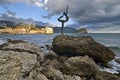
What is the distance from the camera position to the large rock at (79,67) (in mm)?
15672

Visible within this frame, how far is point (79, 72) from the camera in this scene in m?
15.7

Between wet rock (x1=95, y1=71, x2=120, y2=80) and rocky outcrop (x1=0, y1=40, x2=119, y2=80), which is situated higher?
rocky outcrop (x1=0, y1=40, x2=119, y2=80)

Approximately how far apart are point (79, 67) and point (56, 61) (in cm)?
295

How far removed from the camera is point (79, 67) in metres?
15.9

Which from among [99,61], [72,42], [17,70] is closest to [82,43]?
[72,42]

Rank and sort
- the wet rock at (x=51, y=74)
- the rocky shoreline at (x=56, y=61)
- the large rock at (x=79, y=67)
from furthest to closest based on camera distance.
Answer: the large rock at (x=79, y=67), the wet rock at (x=51, y=74), the rocky shoreline at (x=56, y=61)

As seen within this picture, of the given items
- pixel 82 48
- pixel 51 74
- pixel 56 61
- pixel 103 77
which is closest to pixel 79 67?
pixel 103 77

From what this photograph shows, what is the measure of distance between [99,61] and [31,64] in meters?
13.2

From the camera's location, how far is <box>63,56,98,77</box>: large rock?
51.4ft


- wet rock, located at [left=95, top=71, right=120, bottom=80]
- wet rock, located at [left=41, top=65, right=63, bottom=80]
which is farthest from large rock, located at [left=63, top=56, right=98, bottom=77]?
wet rock, located at [left=41, top=65, right=63, bottom=80]

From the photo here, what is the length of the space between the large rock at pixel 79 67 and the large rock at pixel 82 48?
190 inches

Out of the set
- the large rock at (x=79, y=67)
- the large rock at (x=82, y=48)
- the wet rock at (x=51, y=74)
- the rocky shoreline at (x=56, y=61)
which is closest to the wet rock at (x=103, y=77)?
the rocky shoreline at (x=56, y=61)

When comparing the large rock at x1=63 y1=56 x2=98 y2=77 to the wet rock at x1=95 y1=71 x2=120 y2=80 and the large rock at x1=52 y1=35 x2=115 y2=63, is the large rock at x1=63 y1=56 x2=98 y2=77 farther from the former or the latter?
the large rock at x1=52 y1=35 x2=115 y2=63

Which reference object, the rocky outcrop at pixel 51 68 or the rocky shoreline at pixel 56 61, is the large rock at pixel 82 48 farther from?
the rocky outcrop at pixel 51 68
